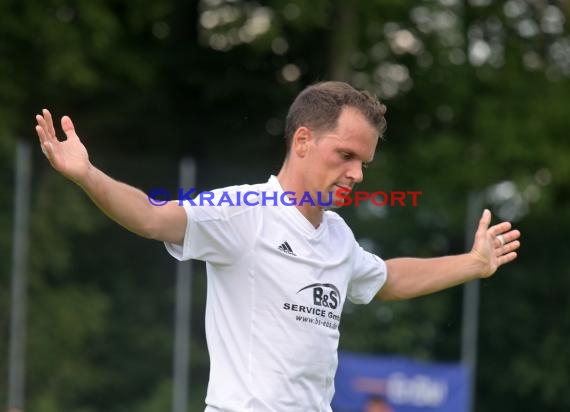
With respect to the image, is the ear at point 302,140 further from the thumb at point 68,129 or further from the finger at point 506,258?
the finger at point 506,258

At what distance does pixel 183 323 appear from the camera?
10250mm

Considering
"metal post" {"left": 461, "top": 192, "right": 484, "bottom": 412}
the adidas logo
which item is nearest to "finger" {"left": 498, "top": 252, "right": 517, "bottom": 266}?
the adidas logo

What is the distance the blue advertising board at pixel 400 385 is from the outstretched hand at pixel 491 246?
6060 millimetres

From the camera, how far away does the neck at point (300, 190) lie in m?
3.85

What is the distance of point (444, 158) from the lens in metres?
14.1

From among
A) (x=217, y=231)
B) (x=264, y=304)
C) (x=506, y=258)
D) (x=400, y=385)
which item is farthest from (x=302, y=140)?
(x=400, y=385)

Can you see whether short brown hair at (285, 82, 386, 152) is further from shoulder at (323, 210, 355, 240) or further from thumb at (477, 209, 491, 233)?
thumb at (477, 209, 491, 233)

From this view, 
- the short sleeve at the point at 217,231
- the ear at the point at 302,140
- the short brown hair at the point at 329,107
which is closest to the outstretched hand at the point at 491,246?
the short brown hair at the point at 329,107

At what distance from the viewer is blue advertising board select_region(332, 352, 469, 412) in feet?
33.4

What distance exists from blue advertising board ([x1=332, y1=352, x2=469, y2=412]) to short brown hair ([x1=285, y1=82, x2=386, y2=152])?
6.54 meters

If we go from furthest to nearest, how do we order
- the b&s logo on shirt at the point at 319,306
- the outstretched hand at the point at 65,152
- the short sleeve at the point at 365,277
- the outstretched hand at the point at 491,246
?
1. the outstretched hand at the point at 491,246
2. the short sleeve at the point at 365,277
3. the b&s logo on shirt at the point at 319,306
4. the outstretched hand at the point at 65,152

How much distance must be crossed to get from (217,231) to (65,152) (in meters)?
0.57

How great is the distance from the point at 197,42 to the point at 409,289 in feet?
A: 39.1

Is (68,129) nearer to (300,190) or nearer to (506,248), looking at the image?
(300,190)
